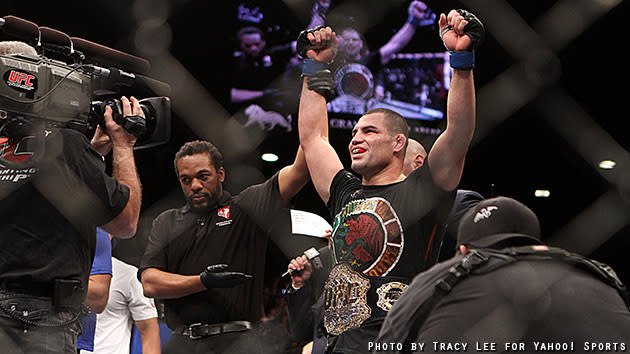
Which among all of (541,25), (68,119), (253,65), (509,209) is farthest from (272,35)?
(509,209)

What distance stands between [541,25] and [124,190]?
4.13 meters

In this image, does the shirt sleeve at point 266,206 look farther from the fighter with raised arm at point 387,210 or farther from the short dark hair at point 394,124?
the short dark hair at point 394,124

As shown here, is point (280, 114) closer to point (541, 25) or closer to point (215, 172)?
point (541, 25)

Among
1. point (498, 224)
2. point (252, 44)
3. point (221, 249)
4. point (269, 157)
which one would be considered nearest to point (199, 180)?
point (221, 249)

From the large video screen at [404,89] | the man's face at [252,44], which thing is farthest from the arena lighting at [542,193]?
the man's face at [252,44]

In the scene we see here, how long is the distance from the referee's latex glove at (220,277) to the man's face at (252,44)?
12.0 ft

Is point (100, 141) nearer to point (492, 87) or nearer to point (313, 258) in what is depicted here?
point (313, 258)

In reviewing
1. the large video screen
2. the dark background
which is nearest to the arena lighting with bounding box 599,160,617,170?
the dark background

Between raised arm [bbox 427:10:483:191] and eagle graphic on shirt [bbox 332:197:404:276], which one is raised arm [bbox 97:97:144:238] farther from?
raised arm [bbox 427:10:483:191]

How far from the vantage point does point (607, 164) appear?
23.0 feet

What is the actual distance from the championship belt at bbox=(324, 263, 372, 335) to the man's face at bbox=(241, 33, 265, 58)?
4.08 meters

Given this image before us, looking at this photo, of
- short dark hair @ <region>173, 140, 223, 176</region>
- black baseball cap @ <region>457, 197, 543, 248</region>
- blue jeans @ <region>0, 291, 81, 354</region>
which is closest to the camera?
black baseball cap @ <region>457, 197, 543, 248</region>

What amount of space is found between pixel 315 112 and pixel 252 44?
366cm

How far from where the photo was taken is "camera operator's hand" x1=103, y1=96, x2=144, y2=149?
6.36ft
